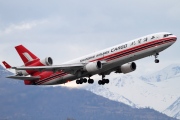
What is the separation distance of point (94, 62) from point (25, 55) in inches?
826

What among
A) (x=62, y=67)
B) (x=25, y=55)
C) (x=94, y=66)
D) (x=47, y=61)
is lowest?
(x=94, y=66)

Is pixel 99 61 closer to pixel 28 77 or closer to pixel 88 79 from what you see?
pixel 88 79

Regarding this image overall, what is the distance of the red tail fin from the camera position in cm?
11231

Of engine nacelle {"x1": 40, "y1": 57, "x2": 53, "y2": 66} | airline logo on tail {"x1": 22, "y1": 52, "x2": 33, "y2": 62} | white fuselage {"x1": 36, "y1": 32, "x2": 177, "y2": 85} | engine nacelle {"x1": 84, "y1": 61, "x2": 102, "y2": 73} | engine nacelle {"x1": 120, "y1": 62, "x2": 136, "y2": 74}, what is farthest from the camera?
airline logo on tail {"x1": 22, "y1": 52, "x2": 33, "y2": 62}

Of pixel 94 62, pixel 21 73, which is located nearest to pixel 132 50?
pixel 94 62

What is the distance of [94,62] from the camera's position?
9812 centimetres

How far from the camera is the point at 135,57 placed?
9550 cm

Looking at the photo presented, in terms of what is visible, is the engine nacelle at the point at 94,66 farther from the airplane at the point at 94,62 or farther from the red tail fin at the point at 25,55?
the red tail fin at the point at 25,55

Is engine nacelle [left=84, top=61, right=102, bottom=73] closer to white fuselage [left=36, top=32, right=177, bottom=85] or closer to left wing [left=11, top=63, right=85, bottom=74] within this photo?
white fuselage [left=36, top=32, right=177, bottom=85]

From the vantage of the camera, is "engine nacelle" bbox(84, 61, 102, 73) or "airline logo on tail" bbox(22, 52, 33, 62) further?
"airline logo on tail" bbox(22, 52, 33, 62)

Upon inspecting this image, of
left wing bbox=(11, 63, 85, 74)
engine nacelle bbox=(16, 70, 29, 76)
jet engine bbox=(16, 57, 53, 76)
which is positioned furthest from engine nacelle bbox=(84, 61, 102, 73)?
engine nacelle bbox=(16, 70, 29, 76)

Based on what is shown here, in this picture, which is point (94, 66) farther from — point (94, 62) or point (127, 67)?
point (127, 67)

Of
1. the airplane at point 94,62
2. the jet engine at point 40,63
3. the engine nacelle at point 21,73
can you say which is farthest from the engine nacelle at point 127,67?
the engine nacelle at point 21,73

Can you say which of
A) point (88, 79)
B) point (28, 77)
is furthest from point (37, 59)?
point (88, 79)
